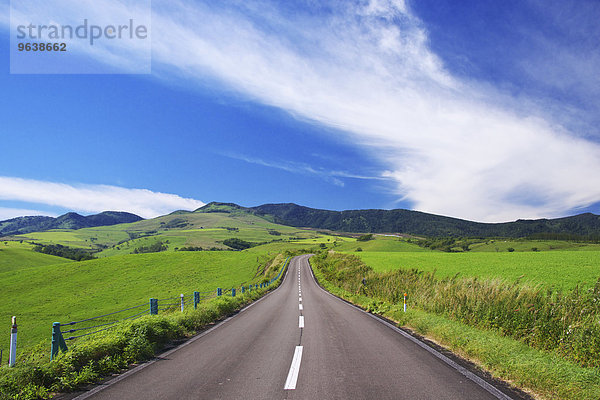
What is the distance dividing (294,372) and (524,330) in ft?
24.0

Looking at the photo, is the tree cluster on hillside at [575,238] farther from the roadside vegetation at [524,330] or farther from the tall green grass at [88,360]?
the tall green grass at [88,360]

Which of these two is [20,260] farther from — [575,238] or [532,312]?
[575,238]

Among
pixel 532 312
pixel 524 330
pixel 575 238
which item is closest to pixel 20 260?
pixel 524 330

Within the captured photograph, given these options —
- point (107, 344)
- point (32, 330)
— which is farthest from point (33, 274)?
point (107, 344)

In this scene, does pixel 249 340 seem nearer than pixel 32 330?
Yes

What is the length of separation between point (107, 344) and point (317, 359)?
4956mm

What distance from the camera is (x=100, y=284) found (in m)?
56.3

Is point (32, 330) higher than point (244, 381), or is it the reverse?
point (244, 381)

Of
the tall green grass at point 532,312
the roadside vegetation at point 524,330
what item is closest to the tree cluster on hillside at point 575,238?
the tall green grass at point 532,312

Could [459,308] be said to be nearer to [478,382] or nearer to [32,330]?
[478,382]

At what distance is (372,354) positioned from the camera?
24.2 feet

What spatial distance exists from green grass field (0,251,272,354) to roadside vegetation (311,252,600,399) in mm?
37532

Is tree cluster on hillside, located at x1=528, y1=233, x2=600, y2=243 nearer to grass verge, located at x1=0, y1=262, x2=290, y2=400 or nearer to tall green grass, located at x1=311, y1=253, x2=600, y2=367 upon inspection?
tall green grass, located at x1=311, y1=253, x2=600, y2=367

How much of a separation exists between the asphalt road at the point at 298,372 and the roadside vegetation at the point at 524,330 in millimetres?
934
